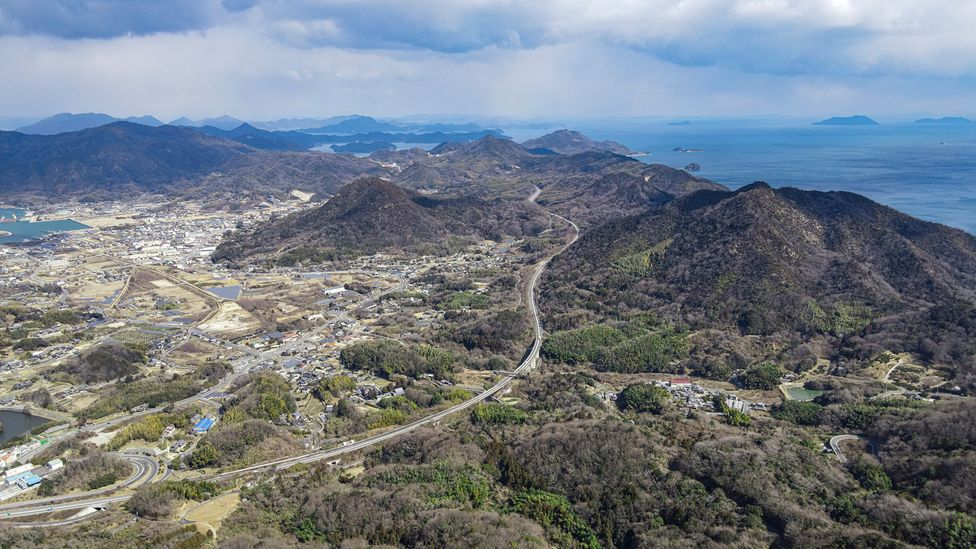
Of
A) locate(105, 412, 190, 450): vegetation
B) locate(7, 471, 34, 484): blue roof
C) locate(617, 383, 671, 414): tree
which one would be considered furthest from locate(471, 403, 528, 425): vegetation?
locate(7, 471, 34, 484): blue roof

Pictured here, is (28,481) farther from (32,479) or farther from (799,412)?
(799,412)

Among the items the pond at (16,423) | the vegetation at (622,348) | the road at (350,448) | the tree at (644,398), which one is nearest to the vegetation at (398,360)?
the road at (350,448)

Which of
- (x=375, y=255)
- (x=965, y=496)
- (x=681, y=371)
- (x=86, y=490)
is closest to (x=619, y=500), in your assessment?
(x=965, y=496)

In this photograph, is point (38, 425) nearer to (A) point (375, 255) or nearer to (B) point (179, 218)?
(A) point (375, 255)

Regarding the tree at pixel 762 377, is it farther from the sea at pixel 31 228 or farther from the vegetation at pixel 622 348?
the sea at pixel 31 228

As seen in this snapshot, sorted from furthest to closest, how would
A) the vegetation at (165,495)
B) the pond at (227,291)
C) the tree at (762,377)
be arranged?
the pond at (227,291), the tree at (762,377), the vegetation at (165,495)

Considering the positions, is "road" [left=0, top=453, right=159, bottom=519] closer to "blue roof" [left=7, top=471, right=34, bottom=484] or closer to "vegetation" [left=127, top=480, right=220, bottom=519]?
"vegetation" [left=127, top=480, right=220, bottom=519]
